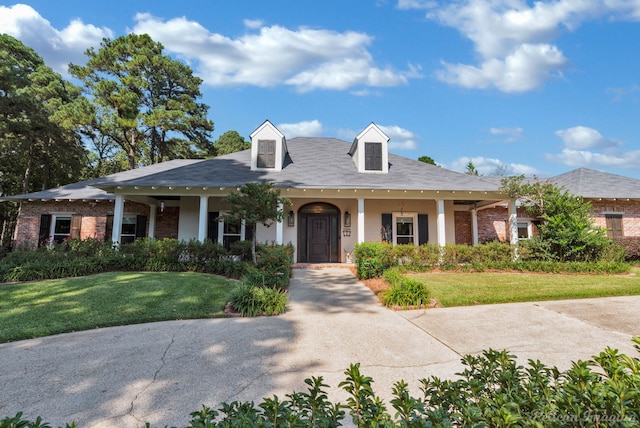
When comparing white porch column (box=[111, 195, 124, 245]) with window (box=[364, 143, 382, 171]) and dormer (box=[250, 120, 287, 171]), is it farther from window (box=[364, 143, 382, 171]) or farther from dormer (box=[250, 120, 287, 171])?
window (box=[364, 143, 382, 171])

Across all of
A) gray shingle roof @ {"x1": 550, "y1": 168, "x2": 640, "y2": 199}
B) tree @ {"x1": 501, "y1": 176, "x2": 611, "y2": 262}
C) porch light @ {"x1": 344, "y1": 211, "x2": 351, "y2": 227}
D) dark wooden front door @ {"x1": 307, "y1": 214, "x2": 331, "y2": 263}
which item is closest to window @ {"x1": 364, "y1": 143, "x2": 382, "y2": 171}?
porch light @ {"x1": 344, "y1": 211, "x2": 351, "y2": 227}

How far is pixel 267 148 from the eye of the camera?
44.3 ft

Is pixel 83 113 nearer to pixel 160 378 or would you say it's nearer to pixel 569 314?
pixel 160 378

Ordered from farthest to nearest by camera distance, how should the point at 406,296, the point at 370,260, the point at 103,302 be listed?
1. the point at 370,260
2. the point at 406,296
3. the point at 103,302

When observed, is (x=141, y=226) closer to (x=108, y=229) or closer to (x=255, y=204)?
(x=108, y=229)

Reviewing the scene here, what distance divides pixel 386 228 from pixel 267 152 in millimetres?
6511

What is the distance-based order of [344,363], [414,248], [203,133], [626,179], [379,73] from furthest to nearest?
1. [203,133]
2. [626,179]
3. [379,73]
4. [414,248]
5. [344,363]

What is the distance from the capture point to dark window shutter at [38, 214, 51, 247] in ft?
46.4

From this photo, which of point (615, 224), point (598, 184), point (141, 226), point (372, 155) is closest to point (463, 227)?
point (372, 155)

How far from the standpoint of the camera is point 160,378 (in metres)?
3.22

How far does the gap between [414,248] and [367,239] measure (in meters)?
3.77

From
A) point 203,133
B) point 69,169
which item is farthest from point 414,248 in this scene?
point 69,169

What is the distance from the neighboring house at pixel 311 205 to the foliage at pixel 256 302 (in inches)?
249

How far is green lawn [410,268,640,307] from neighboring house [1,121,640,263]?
151 inches
